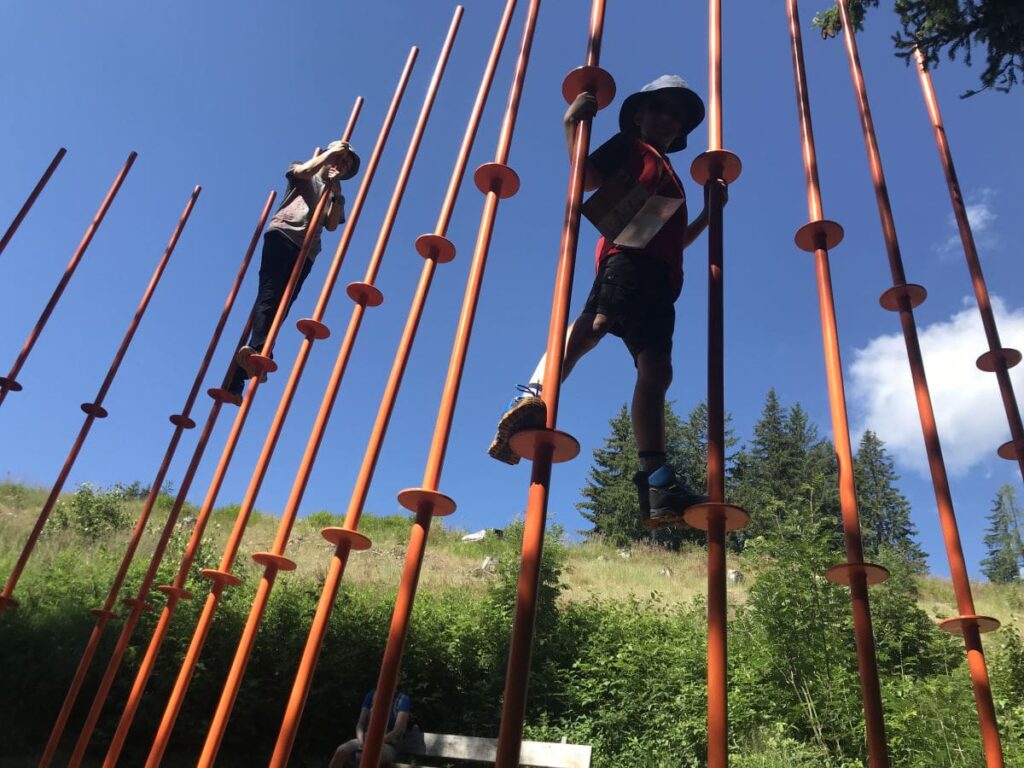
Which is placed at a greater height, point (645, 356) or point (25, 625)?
point (645, 356)

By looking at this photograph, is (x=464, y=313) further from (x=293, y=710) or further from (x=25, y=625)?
(x=25, y=625)

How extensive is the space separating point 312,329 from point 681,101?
194 cm

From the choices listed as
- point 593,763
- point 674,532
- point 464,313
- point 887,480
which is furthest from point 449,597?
point 887,480

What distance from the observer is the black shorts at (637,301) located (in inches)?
114

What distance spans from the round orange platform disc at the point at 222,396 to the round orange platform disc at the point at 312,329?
147 cm

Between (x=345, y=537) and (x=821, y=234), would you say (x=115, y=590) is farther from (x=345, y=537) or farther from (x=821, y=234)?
(x=821, y=234)

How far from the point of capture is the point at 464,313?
2225 millimetres

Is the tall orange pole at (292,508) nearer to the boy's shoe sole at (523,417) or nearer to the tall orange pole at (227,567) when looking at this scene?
the tall orange pole at (227,567)

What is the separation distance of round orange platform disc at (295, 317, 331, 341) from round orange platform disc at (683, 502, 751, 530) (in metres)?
1.99

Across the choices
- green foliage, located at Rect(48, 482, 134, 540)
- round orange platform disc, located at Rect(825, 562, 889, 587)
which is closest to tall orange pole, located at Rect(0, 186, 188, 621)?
round orange platform disc, located at Rect(825, 562, 889, 587)

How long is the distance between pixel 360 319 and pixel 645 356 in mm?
1158

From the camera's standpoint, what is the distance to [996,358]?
3104 mm

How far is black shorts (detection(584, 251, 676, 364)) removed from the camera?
114 inches

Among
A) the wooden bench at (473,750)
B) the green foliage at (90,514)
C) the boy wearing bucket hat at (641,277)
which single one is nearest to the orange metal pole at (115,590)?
the wooden bench at (473,750)
